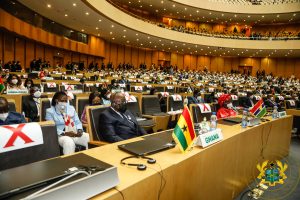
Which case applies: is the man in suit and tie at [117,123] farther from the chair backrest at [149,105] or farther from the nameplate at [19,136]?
the chair backrest at [149,105]

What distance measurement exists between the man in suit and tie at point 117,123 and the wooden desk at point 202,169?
84 centimetres

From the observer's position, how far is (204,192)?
242 cm

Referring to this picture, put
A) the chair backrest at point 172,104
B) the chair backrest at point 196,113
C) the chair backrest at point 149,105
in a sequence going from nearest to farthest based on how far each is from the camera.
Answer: the chair backrest at point 196,113 < the chair backrest at point 149,105 < the chair backrest at point 172,104

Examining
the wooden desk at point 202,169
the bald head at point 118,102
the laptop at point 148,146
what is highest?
the bald head at point 118,102

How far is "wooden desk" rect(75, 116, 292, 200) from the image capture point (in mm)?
1659

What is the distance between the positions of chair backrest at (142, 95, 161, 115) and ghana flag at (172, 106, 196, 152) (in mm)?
3221

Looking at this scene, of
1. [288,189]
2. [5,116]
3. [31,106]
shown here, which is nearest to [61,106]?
[5,116]

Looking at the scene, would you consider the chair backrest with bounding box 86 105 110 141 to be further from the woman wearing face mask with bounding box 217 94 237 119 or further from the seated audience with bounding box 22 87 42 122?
the woman wearing face mask with bounding box 217 94 237 119

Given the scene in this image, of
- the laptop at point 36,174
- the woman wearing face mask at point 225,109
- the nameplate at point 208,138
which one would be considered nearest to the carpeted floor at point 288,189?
the nameplate at point 208,138

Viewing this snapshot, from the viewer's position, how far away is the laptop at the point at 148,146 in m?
2.09

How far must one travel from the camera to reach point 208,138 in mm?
2490

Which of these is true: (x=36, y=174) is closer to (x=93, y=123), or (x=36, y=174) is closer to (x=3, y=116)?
(x=3, y=116)

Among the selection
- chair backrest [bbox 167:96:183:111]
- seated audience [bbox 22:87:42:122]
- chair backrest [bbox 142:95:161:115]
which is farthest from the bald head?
chair backrest [bbox 167:96:183:111]

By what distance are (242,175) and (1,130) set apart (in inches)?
110
